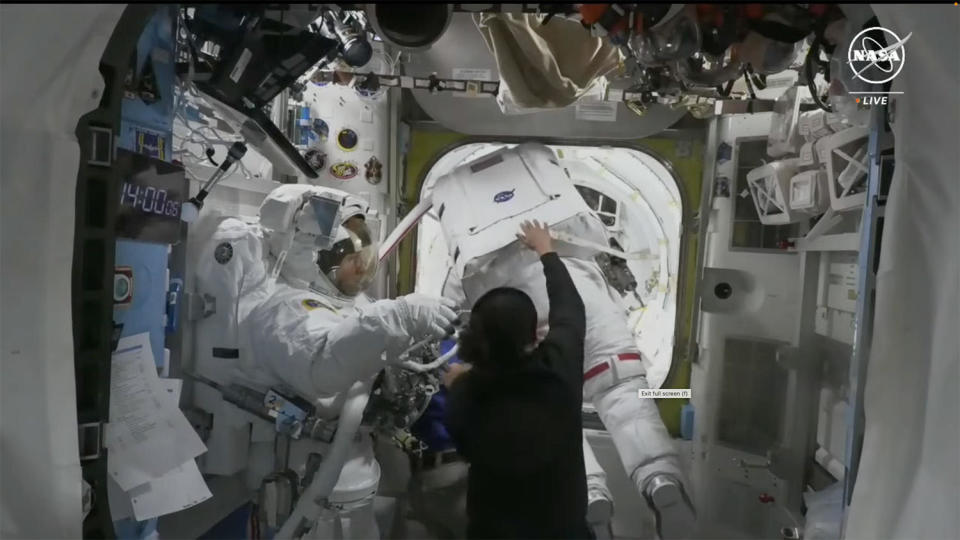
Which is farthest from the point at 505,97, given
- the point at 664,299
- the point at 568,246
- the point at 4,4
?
the point at 4,4

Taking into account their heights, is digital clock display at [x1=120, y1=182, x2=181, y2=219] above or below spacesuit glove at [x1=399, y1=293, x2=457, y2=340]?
above

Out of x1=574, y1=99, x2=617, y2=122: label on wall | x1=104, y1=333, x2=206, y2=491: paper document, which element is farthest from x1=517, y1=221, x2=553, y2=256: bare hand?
x1=104, y1=333, x2=206, y2=491: paper document

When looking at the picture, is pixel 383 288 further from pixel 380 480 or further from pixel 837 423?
pixel 837 423

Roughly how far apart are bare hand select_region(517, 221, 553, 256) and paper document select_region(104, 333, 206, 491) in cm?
112

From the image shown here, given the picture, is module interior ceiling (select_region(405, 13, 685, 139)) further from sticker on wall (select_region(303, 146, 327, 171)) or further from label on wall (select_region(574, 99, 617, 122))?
sticker on wall (select_region(303, 146, 327, 171))

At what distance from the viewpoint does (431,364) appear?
70.4 inches

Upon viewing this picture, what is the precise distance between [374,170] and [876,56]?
166 cm

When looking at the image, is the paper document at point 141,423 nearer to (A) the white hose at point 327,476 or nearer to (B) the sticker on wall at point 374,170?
(A) the white hose at point 327,476

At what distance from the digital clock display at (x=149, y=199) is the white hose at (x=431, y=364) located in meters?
0.78

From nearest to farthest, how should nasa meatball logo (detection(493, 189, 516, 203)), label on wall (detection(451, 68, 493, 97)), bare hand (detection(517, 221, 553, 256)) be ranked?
bare hand (detection(517, 221, 553, 256)) → nasa meatball logo (detection(493, 189, 516, 203)) → label on wall (detection(451, 68, 493, 97))

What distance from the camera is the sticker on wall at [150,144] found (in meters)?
1.49

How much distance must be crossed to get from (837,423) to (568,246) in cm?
122

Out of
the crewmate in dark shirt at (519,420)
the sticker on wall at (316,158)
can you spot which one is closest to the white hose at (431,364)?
the crewmate in dark shirt at (519,420)

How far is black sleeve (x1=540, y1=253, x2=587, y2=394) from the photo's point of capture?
149 centimetres
